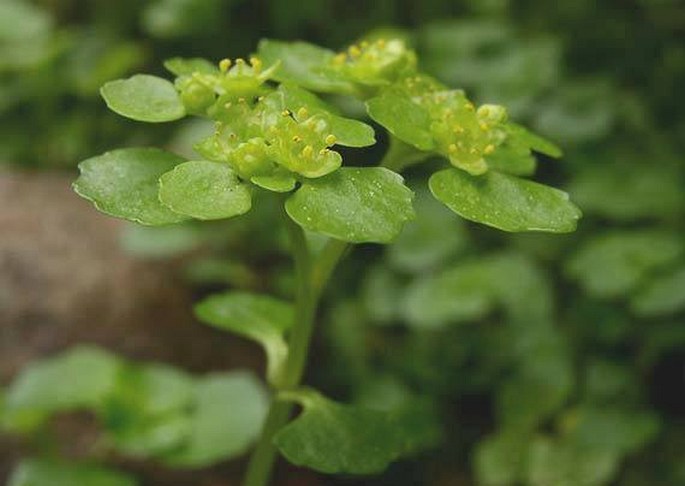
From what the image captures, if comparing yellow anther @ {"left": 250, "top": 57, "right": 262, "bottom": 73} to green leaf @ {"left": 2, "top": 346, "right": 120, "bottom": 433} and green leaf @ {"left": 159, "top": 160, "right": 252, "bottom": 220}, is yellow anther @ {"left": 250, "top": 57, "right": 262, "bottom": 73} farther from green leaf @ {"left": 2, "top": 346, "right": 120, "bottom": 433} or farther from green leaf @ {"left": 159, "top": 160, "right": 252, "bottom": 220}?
green leaf @ {"left": 2, "top": 346, "right": 120, "bottom": 433}

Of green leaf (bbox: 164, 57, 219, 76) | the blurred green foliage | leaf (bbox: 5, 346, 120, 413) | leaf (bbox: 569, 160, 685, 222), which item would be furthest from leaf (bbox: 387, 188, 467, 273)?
green leaf (bbox: 164, 57, 219, 76)

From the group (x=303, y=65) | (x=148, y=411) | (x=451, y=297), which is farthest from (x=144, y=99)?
(x=451, y=297)

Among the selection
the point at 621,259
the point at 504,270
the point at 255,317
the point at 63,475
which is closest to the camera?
the point at 255,317

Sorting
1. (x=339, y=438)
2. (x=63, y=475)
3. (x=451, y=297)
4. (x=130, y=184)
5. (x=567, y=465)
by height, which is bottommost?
(x=63, y=475)

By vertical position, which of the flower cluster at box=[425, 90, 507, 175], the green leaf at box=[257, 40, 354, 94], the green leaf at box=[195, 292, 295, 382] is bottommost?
the green leaf at box=[195, 292, 295, 382]

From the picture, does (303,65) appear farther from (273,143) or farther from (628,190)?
(628,190)

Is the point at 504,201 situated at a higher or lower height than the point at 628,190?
higher

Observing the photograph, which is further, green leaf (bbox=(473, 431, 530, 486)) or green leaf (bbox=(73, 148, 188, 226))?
green leaf (bbox=(473, 431, 530, 486))

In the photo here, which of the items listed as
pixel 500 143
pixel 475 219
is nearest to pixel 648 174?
pixel 500 143
